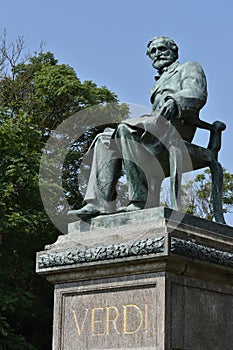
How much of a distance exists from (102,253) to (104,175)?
98 centimetres

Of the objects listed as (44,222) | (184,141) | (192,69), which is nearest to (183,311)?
(184,141)

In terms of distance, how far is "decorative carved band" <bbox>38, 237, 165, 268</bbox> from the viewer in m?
6.05

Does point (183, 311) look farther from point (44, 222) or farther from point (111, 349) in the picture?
point (44, 222)

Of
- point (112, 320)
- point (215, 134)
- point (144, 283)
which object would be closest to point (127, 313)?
point (112, 320)

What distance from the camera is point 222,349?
6441 mm

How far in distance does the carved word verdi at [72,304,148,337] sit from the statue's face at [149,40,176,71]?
2.68 metres

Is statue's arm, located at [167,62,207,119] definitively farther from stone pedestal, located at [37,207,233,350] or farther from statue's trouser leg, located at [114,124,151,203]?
stone pedestal, located at [37,207,233,350]

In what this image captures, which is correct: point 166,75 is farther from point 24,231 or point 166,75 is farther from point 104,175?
point 24,231

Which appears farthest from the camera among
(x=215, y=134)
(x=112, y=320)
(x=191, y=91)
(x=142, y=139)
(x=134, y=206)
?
(x=215, y=134)

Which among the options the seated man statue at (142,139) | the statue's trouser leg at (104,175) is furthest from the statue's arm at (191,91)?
the statue's trouser leg at (104,175)

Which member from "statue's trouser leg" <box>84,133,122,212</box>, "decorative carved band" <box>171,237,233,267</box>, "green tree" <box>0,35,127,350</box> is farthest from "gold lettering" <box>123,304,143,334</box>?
"green tree" <box>0,35,127,350</box>

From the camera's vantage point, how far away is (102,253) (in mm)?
6383

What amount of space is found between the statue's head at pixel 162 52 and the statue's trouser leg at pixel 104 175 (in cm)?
104

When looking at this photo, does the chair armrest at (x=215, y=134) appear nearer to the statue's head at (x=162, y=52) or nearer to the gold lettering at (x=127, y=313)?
the statue's head at (x=162, y=52)
